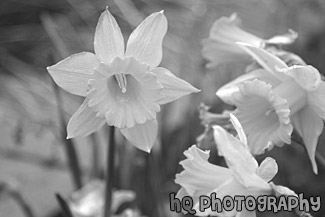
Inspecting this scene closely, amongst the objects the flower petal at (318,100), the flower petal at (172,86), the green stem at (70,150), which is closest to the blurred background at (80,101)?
the green stem at (70,150)

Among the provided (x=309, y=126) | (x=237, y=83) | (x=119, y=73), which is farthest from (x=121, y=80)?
(x=309, y=126)

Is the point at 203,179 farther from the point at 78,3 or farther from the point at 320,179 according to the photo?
the point at 78,3

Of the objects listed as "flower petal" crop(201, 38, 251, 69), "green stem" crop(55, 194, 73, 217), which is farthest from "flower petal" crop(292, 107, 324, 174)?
"green stem" crop(55, 194, 73, 217)

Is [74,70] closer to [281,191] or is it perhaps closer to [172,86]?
[172,86]

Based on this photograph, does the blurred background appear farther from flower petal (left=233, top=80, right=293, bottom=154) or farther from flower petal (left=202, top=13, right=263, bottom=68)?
flower petal (left=233, top=80, right=293, bottom=154)

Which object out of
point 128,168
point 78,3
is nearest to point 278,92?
point 128,168

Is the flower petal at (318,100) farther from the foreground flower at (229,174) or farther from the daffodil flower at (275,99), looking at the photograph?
the foreground flower at (229,174)
